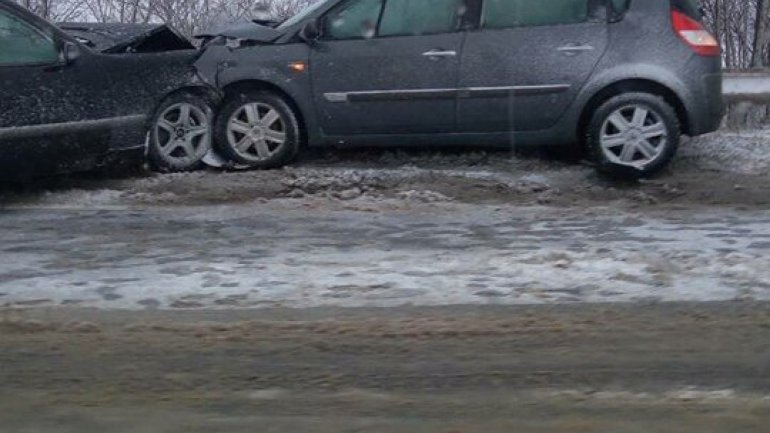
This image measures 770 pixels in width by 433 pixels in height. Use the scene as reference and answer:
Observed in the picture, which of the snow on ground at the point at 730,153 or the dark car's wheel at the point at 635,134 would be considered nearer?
the dark car's wheel at the point at 635,134

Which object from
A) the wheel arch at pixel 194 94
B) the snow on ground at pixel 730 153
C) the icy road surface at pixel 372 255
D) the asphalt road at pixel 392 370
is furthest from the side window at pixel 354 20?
the asphalt road at pixel 392 370

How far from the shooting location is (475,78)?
1013cm

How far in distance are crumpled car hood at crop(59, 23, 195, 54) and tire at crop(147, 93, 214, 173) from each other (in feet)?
1.53

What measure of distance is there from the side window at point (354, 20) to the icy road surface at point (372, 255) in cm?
152

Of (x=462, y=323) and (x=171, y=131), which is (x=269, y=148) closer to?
(x=171, y=131)

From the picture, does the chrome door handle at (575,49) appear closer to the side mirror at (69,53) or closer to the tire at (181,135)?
the tire at (181,135)

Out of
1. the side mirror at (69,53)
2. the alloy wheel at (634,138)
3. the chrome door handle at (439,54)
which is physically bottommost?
the alloy wheel at (634,138)

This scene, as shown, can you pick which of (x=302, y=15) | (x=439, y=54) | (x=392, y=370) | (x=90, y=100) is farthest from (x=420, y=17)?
(x=392, y=370)

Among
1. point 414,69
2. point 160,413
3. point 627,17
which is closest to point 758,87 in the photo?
point 627,17

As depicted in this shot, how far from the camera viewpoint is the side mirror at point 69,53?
9.60m

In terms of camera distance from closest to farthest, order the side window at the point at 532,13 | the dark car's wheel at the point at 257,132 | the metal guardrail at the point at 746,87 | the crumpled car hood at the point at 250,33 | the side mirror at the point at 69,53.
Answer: the side mirror at the point at 69,53 < the side window at the point at 532,13 < the dark car's wheel at the point at 257,132 < the crumpled car hood at the point at 250,33 < the metal guardrail at the point at 746,87

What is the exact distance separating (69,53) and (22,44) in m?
0.35

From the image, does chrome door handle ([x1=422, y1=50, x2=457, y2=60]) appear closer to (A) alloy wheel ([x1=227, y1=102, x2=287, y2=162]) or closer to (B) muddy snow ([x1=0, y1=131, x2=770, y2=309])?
(B) muddy snow ([x1=0, y1=131, x2=770, y2=309])

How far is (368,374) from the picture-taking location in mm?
5863
